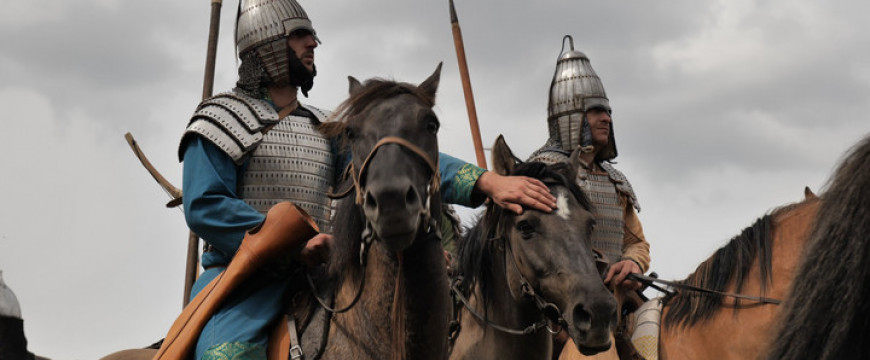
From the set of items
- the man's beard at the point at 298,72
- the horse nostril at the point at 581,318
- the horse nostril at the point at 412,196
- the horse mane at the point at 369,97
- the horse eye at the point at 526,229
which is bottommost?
the horse nostril at the point at 581,318

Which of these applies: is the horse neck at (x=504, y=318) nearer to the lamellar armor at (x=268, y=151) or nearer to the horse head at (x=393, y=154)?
the lamellar armor at (x=268, y=151)

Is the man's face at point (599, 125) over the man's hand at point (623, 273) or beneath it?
over

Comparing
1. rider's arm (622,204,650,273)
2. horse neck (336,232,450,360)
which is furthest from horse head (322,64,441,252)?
rider's arm (622,204,650,273)

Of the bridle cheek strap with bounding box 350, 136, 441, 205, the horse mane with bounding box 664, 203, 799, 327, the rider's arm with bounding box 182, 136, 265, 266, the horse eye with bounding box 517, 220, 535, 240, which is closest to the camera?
the bridle cheek strap with bounding box 350, 136, 441, 205

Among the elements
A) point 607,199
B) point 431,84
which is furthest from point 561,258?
point 607,199

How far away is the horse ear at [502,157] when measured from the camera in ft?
20.9

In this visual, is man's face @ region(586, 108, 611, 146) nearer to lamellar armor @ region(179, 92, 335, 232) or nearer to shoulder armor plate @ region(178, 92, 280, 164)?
lamellar armor @ region(179, 92, 335, 232)

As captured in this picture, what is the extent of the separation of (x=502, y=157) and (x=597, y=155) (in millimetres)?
3313

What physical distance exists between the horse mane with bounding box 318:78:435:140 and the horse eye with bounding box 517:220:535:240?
1858mm

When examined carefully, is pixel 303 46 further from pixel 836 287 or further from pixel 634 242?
pixel 634 242

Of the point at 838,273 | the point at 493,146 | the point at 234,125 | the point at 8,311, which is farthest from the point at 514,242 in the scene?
the point at 8,311

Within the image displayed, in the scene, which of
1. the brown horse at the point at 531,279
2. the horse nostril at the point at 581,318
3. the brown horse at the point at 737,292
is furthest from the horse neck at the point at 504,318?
the brown horse at the point at 737,292

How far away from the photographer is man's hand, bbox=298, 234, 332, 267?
4.48 meters

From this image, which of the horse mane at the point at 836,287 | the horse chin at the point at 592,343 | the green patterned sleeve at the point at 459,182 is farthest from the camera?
the horse chin at the point at 592,343
